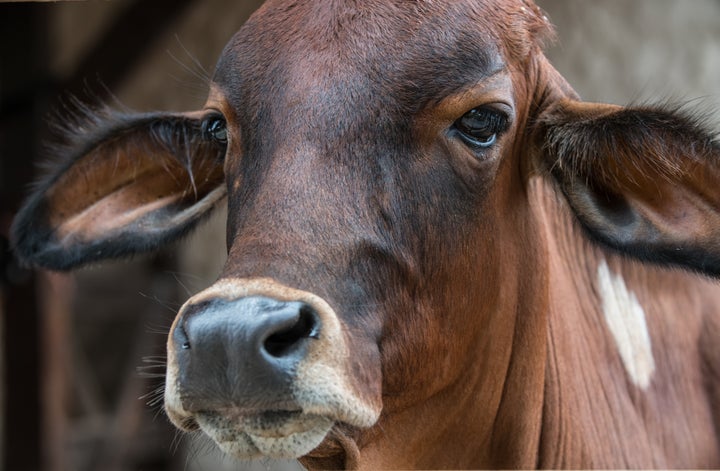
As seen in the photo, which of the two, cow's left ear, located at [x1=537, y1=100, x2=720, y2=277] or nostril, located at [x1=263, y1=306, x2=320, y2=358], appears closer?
nostril, located at [x1=263, y1=306, x2=320, y2=358]

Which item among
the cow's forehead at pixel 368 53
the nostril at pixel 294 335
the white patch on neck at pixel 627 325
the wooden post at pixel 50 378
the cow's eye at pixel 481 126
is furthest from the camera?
the wooden post at pixel 50 378

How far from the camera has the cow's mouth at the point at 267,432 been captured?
8.20 feet

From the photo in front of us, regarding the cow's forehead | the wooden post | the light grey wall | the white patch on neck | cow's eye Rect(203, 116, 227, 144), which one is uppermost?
the cow's forehead

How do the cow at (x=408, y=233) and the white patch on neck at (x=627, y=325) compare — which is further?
the white patch on neck at (x=627, y=325)

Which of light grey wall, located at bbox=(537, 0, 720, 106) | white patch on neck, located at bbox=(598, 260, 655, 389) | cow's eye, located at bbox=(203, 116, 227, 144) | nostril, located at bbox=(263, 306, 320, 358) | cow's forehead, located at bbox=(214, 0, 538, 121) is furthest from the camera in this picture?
light grey wall, located at bbox=(537, 0, 720, 106)

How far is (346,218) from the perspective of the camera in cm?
272

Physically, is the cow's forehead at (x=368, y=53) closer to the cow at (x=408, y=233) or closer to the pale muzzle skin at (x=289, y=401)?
the cow at (x=408, y=233)

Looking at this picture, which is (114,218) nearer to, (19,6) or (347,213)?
(347,213)

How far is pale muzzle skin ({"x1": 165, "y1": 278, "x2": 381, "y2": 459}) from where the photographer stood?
2.44 m

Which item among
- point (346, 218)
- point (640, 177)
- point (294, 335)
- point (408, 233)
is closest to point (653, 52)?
point (640, 177)

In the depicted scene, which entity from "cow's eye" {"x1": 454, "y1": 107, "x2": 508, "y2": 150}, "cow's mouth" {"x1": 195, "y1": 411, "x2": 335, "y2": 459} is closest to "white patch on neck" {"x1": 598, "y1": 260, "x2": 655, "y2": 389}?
"cow's eye" {"x1": 454, "y1": 107, "x2": 508, "y2": 150}

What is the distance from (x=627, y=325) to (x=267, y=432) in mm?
2154

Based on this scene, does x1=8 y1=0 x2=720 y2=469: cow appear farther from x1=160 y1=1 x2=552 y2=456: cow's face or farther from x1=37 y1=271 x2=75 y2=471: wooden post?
x1=37 y1=271 x2=75 y2=471: wooden post

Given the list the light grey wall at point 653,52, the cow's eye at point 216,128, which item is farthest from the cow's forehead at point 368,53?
the light grey wall at point 653,52
